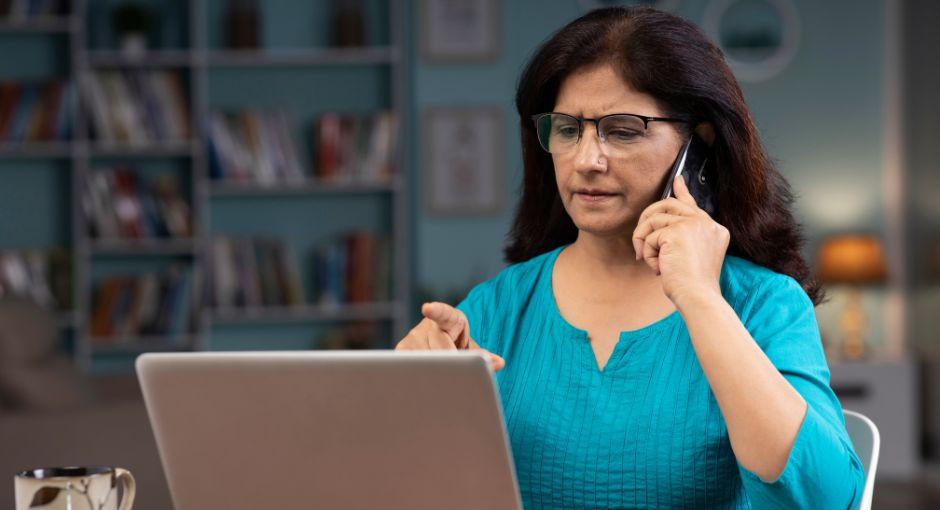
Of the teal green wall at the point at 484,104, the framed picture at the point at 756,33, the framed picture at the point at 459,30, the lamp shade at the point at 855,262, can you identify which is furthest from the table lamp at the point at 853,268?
the framed picture at the point at 459,30

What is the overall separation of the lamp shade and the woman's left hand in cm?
401

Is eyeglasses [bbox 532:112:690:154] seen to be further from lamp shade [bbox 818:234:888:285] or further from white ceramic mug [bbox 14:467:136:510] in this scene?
lamp shade [bbox 818:234:888:285]

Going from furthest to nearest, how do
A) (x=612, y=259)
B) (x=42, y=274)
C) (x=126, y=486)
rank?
(x=42, y=274), (x=612, y=259), (x=126, y=486)

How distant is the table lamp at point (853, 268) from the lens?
5277 mm

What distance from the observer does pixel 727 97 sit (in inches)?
60.7

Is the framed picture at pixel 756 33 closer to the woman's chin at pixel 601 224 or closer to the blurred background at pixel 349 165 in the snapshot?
the blurred background at pixel 349 165

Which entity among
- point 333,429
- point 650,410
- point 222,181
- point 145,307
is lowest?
point 145,307

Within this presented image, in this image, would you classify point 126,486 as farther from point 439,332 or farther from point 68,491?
point 439,332

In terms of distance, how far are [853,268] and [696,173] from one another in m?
3.93

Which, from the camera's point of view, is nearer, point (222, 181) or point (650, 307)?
point (650, 307)

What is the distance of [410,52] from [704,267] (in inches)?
166

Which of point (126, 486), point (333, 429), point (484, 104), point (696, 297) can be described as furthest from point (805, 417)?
point (484, 104)

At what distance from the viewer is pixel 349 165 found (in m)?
5.34

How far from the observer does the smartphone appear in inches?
60.2
